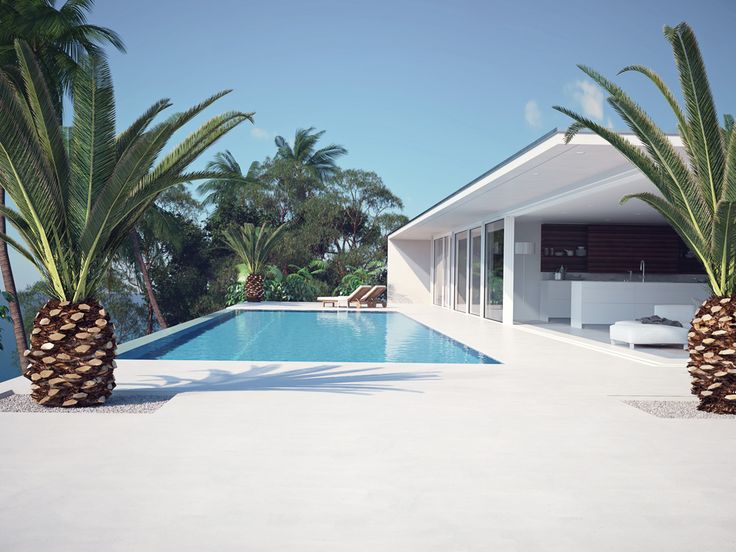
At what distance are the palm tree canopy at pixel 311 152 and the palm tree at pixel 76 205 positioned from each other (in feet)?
104

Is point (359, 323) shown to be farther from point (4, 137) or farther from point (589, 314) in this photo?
point (4, 137)

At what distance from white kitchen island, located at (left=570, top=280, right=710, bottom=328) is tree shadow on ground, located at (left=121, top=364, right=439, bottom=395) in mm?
8150

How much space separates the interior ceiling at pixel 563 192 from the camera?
31.5ft

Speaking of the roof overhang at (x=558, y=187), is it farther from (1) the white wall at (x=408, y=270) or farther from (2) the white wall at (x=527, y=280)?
(1) the white wall at (x=408, y=270)

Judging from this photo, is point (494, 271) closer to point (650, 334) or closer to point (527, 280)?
point (527, 280)

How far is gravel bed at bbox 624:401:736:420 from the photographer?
606cm

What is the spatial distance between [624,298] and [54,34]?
45.1 feet

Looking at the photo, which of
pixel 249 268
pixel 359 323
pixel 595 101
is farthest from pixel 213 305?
pixel 595 101

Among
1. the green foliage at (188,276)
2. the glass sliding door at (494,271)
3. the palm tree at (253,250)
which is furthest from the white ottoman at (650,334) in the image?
the green foliage at (188,276)

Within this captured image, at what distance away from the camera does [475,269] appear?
20188 millimetres

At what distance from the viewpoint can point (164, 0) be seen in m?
44.7

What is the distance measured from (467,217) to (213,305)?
14.9 metres

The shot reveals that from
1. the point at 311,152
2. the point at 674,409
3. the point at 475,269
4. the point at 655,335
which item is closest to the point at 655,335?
the point at 655,335

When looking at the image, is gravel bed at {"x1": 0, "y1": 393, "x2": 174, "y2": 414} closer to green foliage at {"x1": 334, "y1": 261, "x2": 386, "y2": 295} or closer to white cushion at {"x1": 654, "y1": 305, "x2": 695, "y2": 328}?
white cushion at {"x1": 654, "y1": 305, "x2": 695, "y2": 328}
